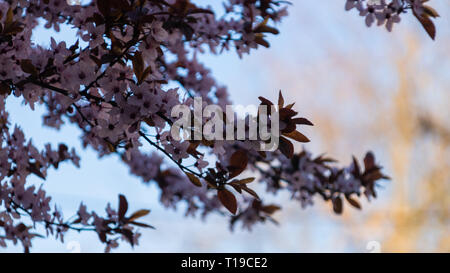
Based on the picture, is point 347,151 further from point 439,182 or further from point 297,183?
point 297,183

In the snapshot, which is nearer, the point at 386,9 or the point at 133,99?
the point at 133,99

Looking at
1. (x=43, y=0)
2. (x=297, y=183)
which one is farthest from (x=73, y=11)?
(x=297, y=183)

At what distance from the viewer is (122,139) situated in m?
1.26

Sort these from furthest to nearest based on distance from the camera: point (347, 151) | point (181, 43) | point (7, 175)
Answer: point (347, 151) → point (181, 43) → point (7, 175)

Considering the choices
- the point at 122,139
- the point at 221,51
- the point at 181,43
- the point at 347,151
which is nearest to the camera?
the point at 122,139

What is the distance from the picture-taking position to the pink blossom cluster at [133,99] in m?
1.10

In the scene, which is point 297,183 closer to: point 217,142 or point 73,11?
point 217,142

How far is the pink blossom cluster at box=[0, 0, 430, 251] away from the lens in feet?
3.60

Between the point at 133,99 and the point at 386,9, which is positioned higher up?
the point at 386,9

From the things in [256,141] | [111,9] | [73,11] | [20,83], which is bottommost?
[256,141]

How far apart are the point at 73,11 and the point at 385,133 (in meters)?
6.20

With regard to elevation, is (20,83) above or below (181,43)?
below

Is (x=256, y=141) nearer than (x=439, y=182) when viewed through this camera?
Yes

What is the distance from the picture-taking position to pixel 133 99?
1.04 meters
